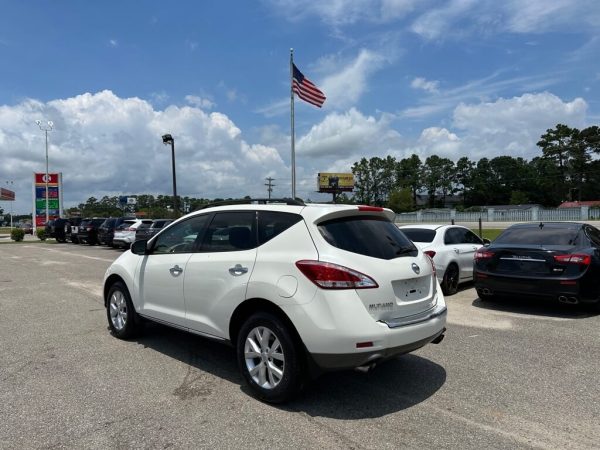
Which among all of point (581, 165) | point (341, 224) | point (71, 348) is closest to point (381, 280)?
point (341, 224)

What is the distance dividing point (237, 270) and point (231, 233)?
0.48 metres

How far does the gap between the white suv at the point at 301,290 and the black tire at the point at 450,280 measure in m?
4.89

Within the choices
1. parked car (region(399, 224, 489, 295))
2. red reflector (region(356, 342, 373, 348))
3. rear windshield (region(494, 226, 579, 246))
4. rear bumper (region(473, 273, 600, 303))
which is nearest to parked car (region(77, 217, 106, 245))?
parked car (region(399, 224, 489, 295))

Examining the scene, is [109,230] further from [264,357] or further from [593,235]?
[264,357]

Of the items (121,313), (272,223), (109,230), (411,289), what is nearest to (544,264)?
(411,289)

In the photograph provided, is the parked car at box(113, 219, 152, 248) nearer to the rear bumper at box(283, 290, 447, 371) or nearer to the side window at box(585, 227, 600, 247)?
the side window at box(585, 227, 600, 247)

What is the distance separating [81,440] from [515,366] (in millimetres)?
4140

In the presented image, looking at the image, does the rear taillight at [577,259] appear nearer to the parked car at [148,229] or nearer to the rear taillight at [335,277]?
the rear taillight at [335,277]

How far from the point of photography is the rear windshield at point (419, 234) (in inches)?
384

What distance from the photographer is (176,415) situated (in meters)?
3.92

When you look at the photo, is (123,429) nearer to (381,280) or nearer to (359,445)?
(359,445)

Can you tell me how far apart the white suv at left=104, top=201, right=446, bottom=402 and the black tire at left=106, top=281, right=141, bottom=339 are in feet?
3.48

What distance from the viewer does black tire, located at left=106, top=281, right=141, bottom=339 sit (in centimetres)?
604

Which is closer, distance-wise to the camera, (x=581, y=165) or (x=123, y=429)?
(x=123, y=429)
